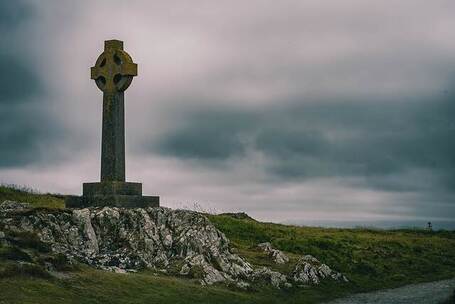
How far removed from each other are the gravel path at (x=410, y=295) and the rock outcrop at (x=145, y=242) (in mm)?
3180

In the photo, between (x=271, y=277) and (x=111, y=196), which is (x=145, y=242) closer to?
(x=111, y=196)

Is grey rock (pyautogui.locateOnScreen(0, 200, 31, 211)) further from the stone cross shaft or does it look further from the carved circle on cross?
the carved circle on cross

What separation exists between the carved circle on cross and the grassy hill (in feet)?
36.6

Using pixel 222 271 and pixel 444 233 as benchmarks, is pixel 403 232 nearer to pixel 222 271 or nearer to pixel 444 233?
pixel 444 233

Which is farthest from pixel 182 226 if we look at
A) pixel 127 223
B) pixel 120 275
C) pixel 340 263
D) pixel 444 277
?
pixel 444 277

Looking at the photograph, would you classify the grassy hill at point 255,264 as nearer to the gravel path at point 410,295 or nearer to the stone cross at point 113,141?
the gravel path at point 410,295

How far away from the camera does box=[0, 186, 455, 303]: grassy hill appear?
26.7m

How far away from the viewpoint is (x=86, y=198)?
3884 cm

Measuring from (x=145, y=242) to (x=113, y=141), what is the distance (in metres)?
6.58

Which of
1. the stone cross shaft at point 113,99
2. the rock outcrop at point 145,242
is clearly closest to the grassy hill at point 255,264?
the rock outcrop at point 145,242

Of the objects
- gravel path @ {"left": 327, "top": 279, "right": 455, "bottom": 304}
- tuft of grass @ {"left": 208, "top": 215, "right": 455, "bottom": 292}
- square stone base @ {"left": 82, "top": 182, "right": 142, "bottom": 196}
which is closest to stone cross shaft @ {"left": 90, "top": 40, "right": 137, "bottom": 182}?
square stone base @ {"left": 82, "top": 182, "right": 142, "bottom": 196}

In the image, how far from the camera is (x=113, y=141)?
130 feet

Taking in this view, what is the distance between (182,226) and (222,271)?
406cm

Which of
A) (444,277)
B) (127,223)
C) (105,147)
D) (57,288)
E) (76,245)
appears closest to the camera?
(57,288)
